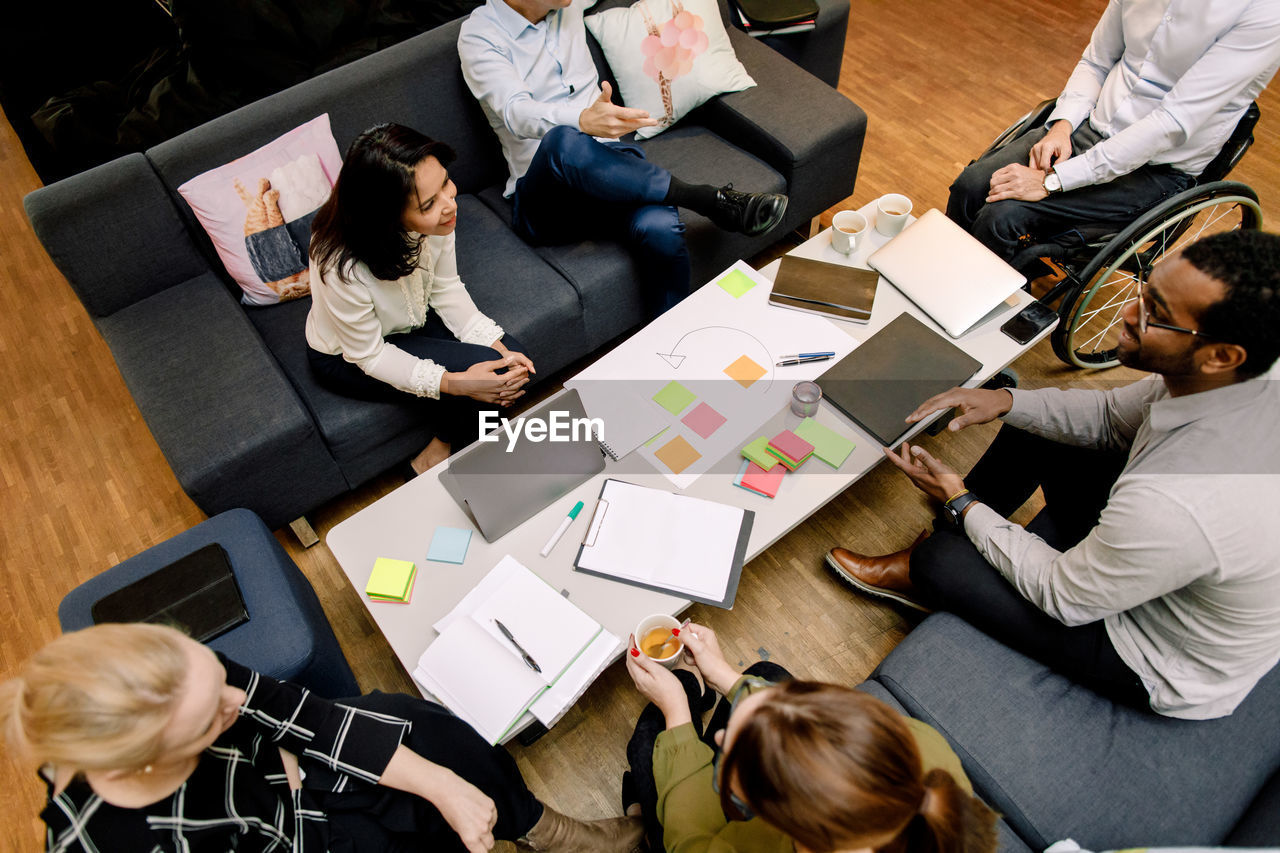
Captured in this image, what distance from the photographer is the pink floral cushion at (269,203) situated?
2.05 metres

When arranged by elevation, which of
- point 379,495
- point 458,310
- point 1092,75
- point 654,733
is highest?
point 1092,75

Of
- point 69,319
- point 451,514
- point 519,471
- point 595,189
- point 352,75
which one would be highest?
point 352,75

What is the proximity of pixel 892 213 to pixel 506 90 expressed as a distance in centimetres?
124

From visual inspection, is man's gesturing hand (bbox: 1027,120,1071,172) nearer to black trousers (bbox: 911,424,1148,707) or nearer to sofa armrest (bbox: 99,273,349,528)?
black trousers (bbox: 911,424,1148,707)

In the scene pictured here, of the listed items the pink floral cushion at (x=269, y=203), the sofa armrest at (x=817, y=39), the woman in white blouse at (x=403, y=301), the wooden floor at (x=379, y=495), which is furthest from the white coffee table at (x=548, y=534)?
the sofa armrest at (x=817, y=39)

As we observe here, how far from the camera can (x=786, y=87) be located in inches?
105

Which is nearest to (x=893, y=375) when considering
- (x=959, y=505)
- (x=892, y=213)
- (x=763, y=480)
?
(x=959, y=505)

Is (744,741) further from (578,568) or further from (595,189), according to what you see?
(595,189)

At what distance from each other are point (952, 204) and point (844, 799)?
87.3 inches

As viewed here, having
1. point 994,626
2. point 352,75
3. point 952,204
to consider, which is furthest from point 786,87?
point 994,626

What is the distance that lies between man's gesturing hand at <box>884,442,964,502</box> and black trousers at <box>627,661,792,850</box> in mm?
598

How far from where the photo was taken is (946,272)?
2.01 metres

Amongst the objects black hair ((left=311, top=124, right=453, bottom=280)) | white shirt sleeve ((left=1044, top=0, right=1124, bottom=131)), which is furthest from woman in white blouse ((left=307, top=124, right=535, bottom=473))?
white shirt sleeve ((left=1044, top=0, right=1124, bottom=131))

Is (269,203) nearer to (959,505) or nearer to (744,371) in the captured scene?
(744,371)
